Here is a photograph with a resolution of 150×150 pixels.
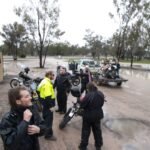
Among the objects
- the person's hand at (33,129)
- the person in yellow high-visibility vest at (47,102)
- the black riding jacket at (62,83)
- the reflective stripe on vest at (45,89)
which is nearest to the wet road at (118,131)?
the person in yellow high-visibility vest at (47,102)

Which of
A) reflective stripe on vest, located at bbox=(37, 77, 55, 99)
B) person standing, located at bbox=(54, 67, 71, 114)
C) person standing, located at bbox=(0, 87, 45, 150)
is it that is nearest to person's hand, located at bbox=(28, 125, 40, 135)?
person standing, located at bbox=(0, 87, 45, 150)

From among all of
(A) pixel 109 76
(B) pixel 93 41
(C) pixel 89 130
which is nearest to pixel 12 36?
(B) pixel 93 41

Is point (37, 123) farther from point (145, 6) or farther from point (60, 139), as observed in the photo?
point (145, 6)

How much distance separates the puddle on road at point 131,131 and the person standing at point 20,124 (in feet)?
11.1

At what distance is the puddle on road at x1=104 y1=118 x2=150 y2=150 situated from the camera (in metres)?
5.87

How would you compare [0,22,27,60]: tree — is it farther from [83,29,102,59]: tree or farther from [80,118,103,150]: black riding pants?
[80,118,103,150]: black riding pants

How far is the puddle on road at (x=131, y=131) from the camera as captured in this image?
5.87 meters

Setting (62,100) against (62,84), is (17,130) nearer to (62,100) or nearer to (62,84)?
(62,84)

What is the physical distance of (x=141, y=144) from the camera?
19.5 ft

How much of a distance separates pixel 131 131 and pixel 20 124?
485 centimetres

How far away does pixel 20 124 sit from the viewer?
267cm

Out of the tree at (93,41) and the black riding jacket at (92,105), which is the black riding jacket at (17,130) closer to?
the black riding jacket at (92,105)

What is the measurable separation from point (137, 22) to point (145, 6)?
2.79 m

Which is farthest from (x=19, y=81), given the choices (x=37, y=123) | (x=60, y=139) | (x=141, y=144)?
(x=37, y=123)
